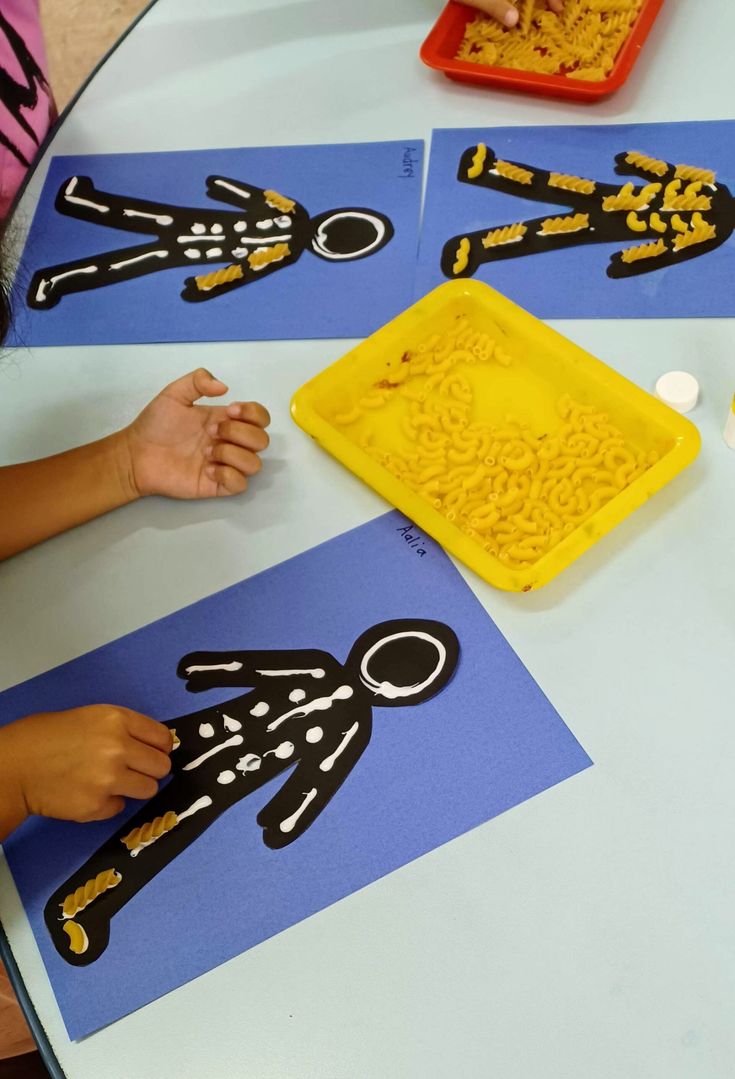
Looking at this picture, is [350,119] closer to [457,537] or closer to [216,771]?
[457,537]

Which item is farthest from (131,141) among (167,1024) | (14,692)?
(167,1024)

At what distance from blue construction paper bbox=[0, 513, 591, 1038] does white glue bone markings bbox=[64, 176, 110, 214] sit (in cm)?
48

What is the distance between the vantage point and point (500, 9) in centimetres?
111

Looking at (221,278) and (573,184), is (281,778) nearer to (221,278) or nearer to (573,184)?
(221,278)

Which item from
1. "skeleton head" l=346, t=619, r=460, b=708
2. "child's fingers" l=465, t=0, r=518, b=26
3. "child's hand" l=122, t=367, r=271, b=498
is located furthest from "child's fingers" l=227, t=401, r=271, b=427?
"child's fingers" l=465, t=0, r=518, b=26

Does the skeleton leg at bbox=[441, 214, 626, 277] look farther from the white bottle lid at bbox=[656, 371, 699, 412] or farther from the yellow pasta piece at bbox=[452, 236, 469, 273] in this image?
the white bottle lid at bbox=[656, 371, 699, 412]

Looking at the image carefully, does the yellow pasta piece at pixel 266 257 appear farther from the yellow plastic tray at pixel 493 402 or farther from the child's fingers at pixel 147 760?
the child's fingers at pixel 147 760

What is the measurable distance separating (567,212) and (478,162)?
4.3 inches

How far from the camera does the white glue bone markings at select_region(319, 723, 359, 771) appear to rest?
74 centimetres

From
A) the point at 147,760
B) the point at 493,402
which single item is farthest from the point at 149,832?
the point at 493,402

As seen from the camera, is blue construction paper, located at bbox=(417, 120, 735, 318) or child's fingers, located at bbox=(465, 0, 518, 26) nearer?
blue construction paper, located at bbox=(417, 120, 735, 318)

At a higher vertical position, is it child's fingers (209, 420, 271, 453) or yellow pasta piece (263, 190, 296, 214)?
yellow pasta piece (263, 190, 296, 214)

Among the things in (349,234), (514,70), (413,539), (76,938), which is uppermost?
(514,70)

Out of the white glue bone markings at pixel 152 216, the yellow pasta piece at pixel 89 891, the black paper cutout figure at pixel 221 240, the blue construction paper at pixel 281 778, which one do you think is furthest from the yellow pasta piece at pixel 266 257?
the yellow pasta piece at pixel 89 891
